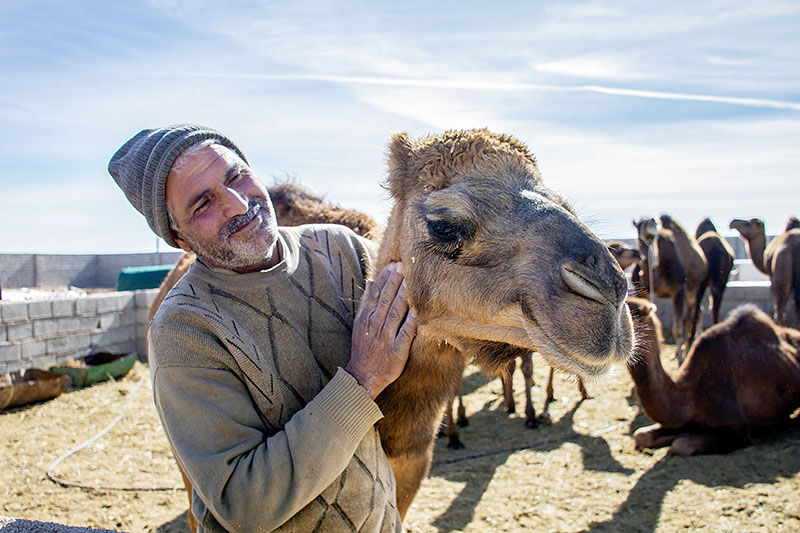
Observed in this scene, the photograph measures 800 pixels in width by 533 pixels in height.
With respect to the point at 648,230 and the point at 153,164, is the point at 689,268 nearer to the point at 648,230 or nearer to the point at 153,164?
the point at 648,230

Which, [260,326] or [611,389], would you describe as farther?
[611,389]

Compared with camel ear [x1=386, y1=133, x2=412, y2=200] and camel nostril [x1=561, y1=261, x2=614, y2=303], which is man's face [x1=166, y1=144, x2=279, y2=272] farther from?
camel nostril [x1=561, y1=261, x2=614, y2=303]

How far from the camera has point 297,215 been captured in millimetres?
4840

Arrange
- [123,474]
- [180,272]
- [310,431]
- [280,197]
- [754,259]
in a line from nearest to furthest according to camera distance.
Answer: [310,431] → [180,272] → [280,197] → [123,474] → [754,259]

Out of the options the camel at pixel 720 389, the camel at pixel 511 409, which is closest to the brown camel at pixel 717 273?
the camel at pixel 511 409

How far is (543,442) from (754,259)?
9805mm

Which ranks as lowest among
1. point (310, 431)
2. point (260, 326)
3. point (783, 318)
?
point (783, 318)

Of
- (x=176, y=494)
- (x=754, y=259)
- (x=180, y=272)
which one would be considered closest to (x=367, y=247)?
(x=180, y=272)

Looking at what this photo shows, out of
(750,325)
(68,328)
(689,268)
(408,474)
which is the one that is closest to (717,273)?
(689,268)

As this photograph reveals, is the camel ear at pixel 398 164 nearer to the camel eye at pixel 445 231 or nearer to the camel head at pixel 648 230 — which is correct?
the camel eye at pixel 445 231

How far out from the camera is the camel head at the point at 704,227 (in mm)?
13691

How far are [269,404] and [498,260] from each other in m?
0.89

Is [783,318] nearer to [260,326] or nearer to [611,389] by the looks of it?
[611,389]

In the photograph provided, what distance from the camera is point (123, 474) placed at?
18.9 feet
